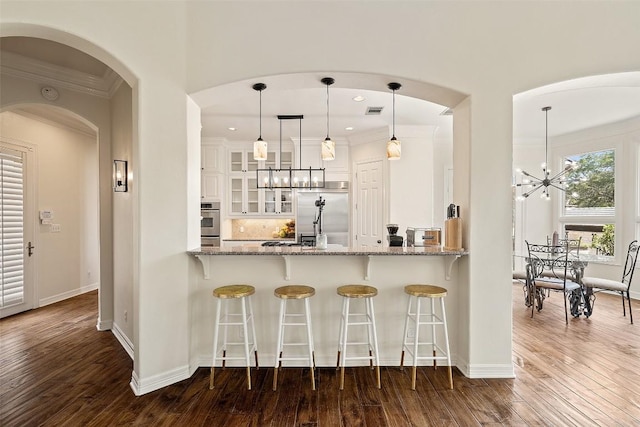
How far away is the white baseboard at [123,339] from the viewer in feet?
10.3

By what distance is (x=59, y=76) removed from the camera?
345 centimetres

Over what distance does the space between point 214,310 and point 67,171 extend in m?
4.11

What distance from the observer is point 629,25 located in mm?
2598

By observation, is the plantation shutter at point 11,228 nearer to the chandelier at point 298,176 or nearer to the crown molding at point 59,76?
the crown molding at point 59,76

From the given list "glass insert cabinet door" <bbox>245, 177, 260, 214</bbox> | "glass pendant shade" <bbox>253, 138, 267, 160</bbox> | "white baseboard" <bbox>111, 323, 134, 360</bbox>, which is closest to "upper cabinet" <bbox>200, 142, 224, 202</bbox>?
"glass insert cabinet door" <bbox>245, 177, 260, 214</bbox>

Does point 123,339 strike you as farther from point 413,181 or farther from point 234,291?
point 413,181

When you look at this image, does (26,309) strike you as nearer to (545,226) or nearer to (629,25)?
(629,25)

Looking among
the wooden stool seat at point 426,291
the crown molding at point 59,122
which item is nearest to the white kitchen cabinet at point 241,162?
the crown molding at point 59,122

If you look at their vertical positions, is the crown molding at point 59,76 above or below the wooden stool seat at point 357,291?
above

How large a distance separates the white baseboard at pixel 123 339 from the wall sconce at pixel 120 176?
1.56 metres

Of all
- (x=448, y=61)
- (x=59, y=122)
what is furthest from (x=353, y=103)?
(x=59, y=122)

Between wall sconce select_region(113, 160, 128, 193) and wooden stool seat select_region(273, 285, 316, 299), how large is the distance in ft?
6.67

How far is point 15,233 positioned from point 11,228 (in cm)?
9

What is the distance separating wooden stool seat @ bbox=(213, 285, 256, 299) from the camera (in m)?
2.52
